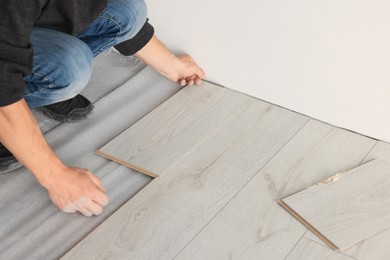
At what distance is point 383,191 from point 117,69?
1074mm

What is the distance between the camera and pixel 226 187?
1.54 m

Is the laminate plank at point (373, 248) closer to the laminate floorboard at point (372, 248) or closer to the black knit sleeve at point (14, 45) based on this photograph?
the laminate floorboard at point (372, 248)

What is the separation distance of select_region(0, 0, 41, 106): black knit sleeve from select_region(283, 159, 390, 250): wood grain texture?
73cm

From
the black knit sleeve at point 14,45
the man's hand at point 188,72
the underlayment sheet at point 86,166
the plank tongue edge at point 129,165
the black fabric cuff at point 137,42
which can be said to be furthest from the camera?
the man's hand at point 188,72

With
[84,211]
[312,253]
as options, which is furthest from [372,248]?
[84,211]

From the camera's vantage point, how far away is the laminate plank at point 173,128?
1.68 m

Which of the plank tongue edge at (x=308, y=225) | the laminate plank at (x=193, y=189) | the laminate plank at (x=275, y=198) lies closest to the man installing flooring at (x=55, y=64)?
the laminate plank at (x=193, y=189)

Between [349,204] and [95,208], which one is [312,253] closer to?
[349,204]

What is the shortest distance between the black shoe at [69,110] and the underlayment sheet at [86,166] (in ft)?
0.07

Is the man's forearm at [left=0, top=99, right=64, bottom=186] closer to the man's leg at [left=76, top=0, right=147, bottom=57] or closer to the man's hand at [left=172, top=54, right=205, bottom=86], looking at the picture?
the man's leg at [left=76, top=0, right=147, bottom=57]

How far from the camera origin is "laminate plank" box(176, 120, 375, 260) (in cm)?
136

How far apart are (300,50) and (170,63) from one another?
18.0 inches

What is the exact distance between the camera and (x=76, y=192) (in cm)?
146

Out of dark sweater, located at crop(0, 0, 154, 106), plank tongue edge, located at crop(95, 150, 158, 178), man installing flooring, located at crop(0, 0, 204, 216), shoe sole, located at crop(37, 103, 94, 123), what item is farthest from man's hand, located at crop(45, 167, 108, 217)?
shoe sole, located at crop(37, 103, 94, 123)
